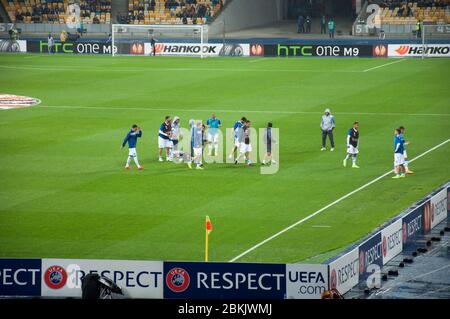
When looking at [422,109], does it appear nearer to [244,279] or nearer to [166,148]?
[166,148]

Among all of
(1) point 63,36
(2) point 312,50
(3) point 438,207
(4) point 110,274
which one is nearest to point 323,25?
(2) point 312,50

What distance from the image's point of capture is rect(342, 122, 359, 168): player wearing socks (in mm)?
36625

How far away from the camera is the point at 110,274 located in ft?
66.7

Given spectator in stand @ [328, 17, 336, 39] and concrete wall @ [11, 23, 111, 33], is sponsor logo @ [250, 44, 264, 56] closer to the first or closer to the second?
spectator in stand @ [328, 17, 336, 39]

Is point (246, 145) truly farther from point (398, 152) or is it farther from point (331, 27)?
point (331, 27)

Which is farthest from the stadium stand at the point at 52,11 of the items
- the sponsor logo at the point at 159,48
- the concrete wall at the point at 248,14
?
the sponsor logo at the point at 159,48

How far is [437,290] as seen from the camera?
22.4m

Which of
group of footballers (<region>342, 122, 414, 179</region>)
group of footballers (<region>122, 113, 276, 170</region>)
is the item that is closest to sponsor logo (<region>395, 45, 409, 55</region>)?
group of footballers (<region>122, 113, 276, 170</region>)

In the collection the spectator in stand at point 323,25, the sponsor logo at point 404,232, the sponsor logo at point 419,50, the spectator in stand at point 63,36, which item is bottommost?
the sponsor logo at point 404,232

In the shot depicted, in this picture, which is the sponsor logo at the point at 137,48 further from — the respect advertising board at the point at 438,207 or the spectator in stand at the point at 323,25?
the respect advertising board at the point at 438,207

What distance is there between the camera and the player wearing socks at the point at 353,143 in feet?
120

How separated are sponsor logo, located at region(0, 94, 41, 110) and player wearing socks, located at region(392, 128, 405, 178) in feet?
85.6

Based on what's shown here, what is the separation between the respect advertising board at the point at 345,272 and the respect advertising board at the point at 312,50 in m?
57.3

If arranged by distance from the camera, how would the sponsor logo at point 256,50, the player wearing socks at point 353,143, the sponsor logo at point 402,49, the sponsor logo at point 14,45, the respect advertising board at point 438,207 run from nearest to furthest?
the respect advertising board at point 438,207
the player wearing socks at point 353,143
the sponsor logo at point 402,49
the sponsor logo at point 256,50
the sponsor logo at point 14,45
